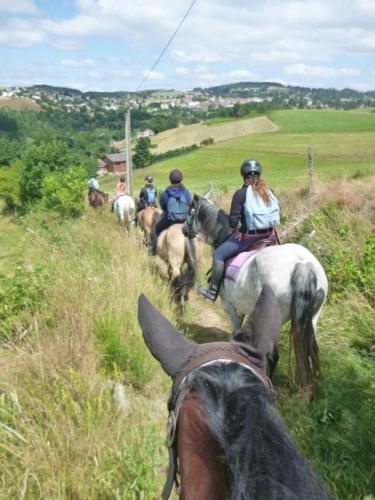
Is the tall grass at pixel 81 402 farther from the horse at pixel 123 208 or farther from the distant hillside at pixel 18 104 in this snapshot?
the distant hillside at pixel 18 104

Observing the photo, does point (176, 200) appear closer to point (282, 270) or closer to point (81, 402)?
point (282, 270)

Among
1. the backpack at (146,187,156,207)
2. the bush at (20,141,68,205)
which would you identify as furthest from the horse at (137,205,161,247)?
the bush at (20,141,68,205)

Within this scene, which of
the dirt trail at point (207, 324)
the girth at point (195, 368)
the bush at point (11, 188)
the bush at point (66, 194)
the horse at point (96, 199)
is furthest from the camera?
the bush at point (11, 188)

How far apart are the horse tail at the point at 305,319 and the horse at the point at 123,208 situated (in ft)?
31.0

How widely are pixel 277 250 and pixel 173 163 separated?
55570mm

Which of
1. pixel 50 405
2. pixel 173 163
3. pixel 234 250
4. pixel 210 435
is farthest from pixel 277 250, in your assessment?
pixel 173 163

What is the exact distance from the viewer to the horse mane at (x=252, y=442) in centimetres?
88

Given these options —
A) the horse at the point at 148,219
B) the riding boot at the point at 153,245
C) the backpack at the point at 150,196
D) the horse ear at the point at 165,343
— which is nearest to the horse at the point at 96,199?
the backpack at the point at 150,196

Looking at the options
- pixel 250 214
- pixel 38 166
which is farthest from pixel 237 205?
pixel 38 166

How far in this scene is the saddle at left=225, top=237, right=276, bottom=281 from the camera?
4.96 meters

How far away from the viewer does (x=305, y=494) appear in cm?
88

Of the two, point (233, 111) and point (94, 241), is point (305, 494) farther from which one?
point (233, 111)

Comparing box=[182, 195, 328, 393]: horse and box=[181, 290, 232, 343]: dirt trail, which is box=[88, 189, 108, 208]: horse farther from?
box=[182, 195, 328, 393]: horse

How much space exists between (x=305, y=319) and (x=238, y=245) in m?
1.33
